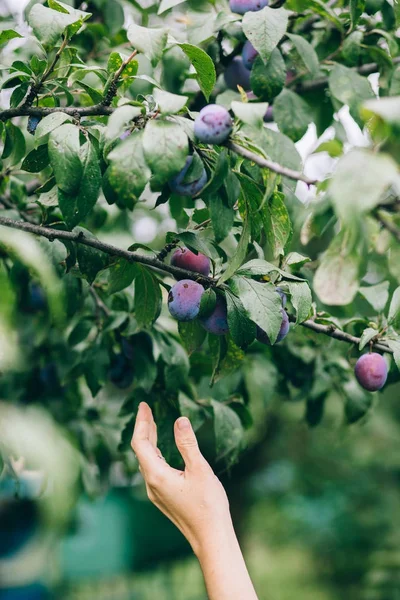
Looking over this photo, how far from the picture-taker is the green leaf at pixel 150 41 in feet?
2.53

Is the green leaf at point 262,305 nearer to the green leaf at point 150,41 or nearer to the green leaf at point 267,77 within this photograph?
the green leaf at point 150,41

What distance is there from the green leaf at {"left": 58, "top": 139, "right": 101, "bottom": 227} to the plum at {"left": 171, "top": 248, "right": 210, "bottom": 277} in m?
0.16

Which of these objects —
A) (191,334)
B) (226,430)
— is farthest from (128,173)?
(226,430)

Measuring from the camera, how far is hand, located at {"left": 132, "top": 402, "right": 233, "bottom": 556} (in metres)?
0.83

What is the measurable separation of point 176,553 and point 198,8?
3531 millimetres

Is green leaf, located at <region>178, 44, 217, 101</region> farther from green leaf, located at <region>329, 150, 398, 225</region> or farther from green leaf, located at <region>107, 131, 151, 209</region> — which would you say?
green leaf, located at <region>329, 150, 398, 225</region>

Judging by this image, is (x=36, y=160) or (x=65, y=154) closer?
(x=65, y=154)

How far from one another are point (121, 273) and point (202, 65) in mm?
305

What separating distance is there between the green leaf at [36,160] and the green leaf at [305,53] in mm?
524

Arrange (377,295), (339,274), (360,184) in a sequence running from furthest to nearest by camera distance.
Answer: (377,295) → (339,274) → (360,184)

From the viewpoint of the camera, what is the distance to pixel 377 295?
3.86ft

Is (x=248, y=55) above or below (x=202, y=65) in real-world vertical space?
below

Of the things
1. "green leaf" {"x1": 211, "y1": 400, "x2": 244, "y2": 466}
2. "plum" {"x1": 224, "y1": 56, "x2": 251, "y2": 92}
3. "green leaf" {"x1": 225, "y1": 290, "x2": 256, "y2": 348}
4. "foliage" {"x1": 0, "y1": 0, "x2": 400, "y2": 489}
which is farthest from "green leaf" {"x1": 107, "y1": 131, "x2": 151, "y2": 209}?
"plum" {"x1": 224, "y1": 56, "x2": 251, "y2": 92}

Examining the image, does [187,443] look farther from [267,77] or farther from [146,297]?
[267,77]
